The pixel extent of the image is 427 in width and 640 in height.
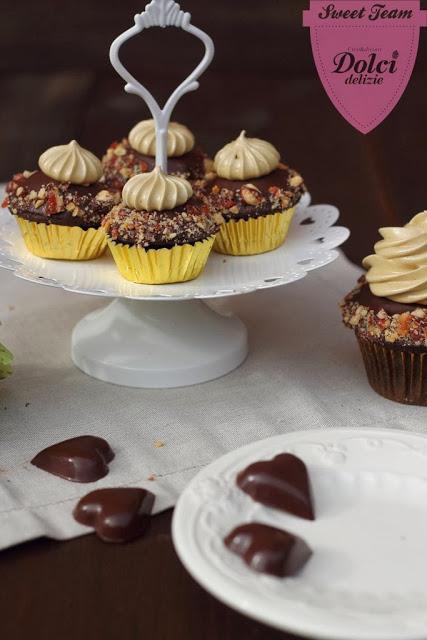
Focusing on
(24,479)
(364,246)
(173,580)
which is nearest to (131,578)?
(173,580)

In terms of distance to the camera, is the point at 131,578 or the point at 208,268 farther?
the point at 208,268

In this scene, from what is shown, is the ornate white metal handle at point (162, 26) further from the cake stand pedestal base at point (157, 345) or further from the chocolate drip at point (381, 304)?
the chocolate drip at point (381, 304)

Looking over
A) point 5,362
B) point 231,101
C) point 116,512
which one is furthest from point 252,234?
point 231,101

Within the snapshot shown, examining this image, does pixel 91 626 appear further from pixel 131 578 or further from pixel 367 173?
pixel 367 173

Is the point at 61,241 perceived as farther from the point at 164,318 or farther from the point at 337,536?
the point at 337,536

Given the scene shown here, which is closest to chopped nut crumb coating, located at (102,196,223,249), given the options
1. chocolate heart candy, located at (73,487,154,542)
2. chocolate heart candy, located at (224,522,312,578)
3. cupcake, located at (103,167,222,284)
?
cupcake, located at (103,167,222,284)

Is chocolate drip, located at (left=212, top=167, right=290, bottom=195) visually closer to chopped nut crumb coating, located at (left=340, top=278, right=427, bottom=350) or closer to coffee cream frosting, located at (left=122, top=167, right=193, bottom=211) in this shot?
coffee cream frosting, located at (left=122, top=167, right=193, bottom=211)
